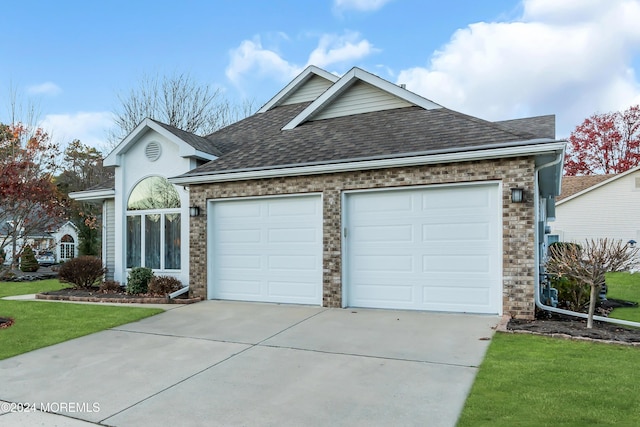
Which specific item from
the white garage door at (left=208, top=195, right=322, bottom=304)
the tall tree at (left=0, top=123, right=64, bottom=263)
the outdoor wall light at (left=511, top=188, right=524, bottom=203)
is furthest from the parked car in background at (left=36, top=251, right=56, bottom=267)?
the outdoor wall light at (left=511, top=188, right=524, bottom=203)

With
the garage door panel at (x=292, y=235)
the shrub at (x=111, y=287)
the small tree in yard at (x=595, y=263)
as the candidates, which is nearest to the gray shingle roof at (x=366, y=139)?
the garage door panel at (x=292, y=235)

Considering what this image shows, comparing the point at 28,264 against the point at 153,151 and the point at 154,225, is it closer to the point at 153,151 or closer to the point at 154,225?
the point at 154,225

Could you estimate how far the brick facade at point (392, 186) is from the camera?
7.16 meters

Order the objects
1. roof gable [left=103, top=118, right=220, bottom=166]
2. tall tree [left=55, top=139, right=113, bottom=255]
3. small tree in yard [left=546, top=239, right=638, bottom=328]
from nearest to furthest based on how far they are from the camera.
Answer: small tree in yard [left=546, top=239, right=638, bottom=328], roof gable [left=103, top=118, right=220, bottom=166], tall tree [left=55, top=139, right=113, bottom=255]

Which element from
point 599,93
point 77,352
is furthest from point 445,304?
point 599,93

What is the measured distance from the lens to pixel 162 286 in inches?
409

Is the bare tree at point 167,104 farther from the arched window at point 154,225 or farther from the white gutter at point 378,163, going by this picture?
the white gutter at point 378,163

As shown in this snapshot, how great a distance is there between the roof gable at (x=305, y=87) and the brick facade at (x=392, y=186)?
6.27 meters

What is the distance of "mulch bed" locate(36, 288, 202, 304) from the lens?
32.4 ft

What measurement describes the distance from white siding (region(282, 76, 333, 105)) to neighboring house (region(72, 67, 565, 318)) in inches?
121

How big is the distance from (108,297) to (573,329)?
396 inches

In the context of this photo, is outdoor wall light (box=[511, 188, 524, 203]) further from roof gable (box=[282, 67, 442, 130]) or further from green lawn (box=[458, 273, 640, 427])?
roof gable (box=[282, 67, 442, 130])

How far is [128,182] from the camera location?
474 inches

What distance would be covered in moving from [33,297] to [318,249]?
830cm
